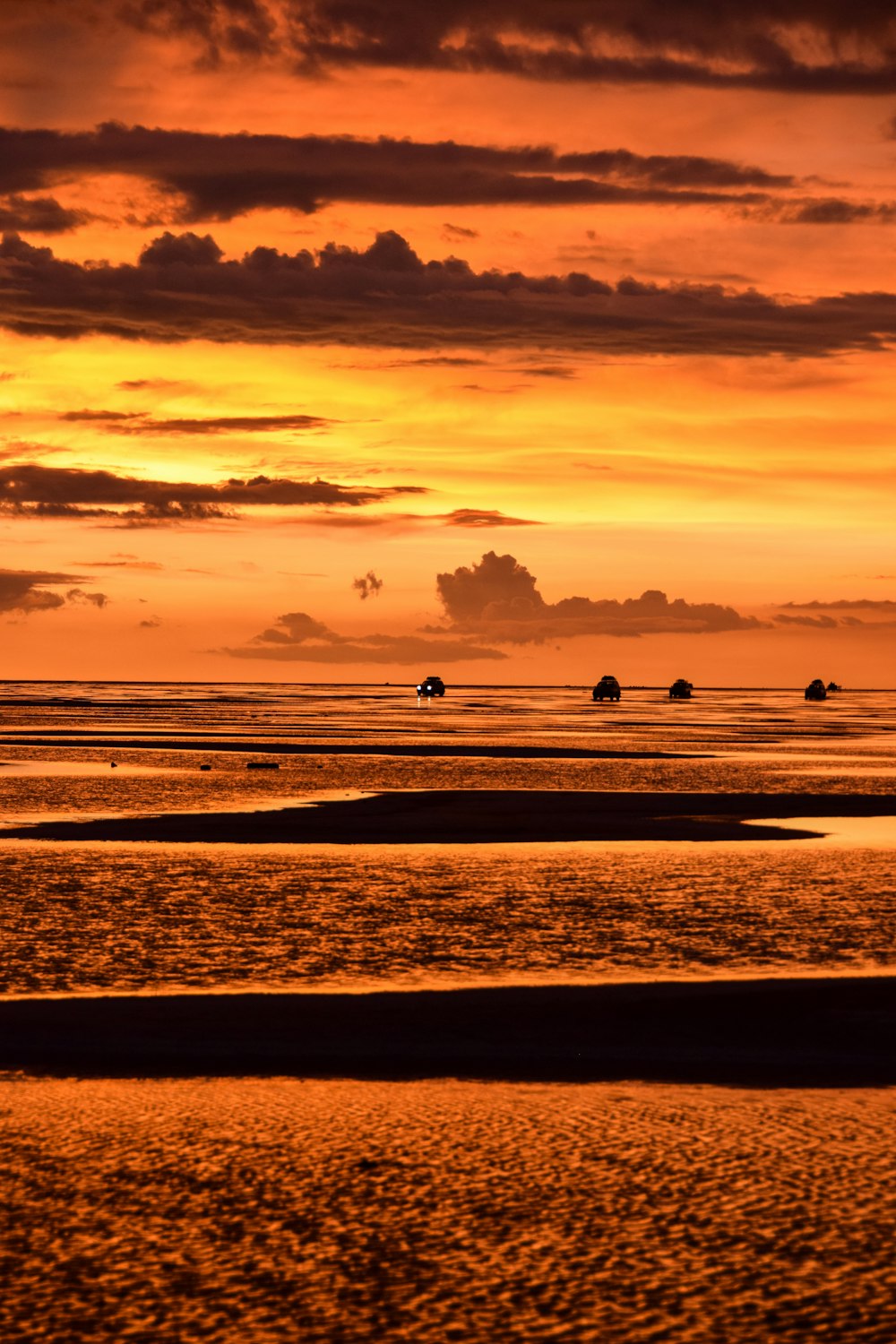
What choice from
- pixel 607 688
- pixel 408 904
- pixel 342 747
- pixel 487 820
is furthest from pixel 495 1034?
pixel 607 688

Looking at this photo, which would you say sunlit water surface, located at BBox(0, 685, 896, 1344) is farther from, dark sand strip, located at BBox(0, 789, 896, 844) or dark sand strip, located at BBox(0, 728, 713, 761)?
dark sand strip, located at BBox(0, 728, 713, 761)

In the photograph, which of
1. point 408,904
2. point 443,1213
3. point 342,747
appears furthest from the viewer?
point 342,747

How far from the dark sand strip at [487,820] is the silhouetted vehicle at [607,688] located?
143 meters

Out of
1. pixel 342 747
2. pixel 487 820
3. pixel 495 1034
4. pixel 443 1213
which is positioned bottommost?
pixel 342 747

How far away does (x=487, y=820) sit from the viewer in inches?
1428

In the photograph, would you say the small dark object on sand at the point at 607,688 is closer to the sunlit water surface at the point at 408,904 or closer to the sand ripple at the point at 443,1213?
the sunlit water surface at the point at 408,904

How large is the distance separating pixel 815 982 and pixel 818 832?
1740cm

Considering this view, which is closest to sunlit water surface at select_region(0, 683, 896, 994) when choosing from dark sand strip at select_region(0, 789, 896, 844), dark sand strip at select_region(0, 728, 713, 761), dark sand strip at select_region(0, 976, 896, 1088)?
dark sand strip at select_region(0, 976, 896, 1088)

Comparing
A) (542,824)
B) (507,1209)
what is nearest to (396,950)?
(507,1209)

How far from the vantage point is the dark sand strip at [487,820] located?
3244 cm

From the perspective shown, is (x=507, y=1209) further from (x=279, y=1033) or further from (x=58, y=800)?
(x=58, y=800)

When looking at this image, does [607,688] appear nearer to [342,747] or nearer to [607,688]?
[607,688]

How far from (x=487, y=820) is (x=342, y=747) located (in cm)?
3756

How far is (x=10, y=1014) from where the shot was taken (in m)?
15.0
